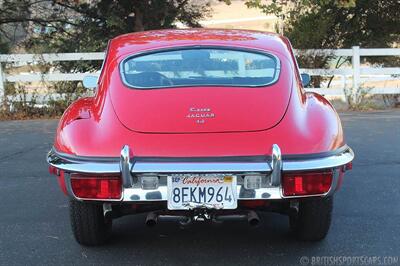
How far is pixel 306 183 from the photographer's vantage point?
142 inches

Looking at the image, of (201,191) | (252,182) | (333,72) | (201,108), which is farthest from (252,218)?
(333,72)

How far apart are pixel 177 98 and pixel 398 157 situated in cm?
422

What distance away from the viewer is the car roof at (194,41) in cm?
454

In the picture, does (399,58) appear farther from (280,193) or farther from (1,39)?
(280,193)

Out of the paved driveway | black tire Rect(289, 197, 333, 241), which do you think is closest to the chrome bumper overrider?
black tire Rect(289, 197, 333, 241)

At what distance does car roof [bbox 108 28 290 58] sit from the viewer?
4.54 metres

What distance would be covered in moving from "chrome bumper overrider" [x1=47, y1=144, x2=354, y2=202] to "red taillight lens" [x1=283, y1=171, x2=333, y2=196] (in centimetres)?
4

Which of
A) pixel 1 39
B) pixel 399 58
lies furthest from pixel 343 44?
pixel 1 39

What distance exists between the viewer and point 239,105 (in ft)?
13.0

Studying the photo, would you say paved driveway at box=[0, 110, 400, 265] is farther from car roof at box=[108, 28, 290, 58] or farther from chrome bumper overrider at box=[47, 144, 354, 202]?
car roof at box=[108, 28, 290, 58]

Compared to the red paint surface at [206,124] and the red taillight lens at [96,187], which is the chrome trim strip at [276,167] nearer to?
the red paint surface at [206,124]

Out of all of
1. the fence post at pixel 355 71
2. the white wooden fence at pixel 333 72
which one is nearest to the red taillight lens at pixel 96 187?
the white wooden fence at pixel 333 72

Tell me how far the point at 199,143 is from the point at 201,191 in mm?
306

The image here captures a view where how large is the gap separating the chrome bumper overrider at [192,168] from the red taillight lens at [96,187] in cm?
5
